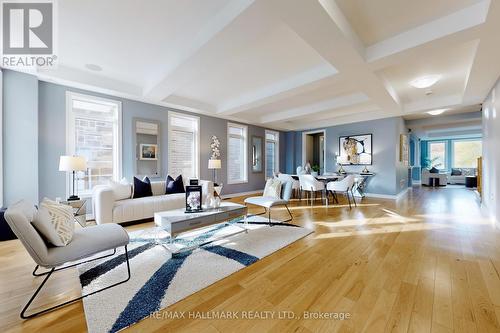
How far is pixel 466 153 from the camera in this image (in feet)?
36.3

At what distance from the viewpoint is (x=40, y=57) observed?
3.19 meters

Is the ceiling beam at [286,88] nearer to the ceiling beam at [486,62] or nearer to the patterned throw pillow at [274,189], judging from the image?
the ceiling beam at [486,62]

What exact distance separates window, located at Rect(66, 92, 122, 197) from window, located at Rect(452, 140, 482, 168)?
615 inches

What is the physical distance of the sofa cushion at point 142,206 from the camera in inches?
138

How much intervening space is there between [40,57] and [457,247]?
6.50 metres

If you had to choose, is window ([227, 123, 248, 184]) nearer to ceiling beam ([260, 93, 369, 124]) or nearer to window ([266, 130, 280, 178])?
ceiling beam ([260, 93, 369, 124])

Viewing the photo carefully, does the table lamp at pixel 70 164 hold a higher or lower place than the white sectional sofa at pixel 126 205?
higher

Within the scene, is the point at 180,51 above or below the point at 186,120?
above

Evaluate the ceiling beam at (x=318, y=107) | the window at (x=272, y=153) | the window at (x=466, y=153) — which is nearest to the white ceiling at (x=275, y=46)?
the ceiling beam at (x=318, y=107)

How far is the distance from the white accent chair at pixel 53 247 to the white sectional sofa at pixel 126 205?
1380 millimetres

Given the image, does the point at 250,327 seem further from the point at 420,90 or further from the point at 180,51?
the point at 420,90

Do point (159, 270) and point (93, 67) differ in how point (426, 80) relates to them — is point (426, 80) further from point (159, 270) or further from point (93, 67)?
point (93, 67)

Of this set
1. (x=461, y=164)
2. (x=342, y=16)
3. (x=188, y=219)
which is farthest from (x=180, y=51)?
(x=461, y=164)

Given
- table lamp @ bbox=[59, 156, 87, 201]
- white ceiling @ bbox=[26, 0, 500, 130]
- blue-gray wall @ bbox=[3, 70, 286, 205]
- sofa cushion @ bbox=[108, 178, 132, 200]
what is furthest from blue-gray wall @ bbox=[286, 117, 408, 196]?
table lamp @ bbox=[59, 156, 87, 201]
